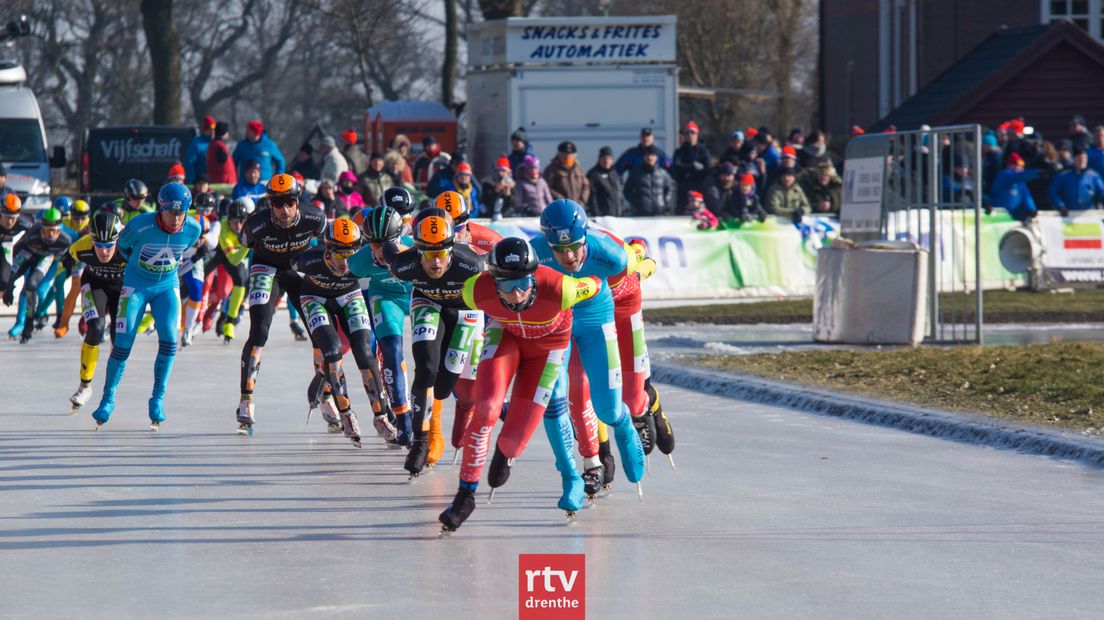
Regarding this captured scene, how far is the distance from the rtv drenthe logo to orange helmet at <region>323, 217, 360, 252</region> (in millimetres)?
1686

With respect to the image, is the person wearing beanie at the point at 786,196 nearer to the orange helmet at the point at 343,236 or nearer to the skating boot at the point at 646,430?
the orange helmet at the point at 343,236

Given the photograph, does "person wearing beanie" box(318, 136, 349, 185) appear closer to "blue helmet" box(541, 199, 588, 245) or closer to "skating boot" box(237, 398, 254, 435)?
"skating boot" box(237, 398, 254, 435)

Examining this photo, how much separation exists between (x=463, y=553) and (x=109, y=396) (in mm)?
5238

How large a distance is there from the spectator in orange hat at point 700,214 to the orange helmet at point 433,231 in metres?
14.6

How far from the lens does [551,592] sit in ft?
19.6

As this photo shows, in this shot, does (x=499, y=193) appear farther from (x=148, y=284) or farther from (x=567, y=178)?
(x=148, y=284)

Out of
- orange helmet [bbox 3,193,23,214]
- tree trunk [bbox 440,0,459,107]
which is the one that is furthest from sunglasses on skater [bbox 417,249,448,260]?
tree trunk [bbox 440,0,459,107]

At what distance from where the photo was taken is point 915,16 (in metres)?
39.0

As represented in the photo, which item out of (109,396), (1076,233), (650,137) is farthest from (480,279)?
(1076,233)

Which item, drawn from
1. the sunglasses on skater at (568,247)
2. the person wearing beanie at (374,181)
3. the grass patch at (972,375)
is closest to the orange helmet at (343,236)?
the sunglasses on skater at (568,247)

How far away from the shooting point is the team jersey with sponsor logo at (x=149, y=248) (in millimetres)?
11953

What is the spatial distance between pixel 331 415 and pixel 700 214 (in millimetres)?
12724

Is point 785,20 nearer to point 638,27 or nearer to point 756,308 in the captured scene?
point 638,27

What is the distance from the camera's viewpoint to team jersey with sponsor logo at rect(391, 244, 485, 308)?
31.0 feet
